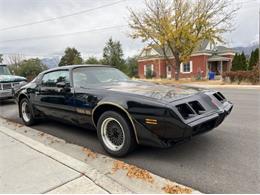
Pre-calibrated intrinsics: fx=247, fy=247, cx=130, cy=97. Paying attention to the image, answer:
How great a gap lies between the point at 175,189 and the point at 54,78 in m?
3.69

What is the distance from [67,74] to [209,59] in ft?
97.8

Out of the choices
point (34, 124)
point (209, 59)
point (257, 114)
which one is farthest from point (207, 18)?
point (34, 124)

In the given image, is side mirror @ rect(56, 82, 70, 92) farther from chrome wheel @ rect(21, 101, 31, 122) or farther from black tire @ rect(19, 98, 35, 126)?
chrome wheel @ rect(21, 101, 31, 122)

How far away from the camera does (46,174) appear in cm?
322

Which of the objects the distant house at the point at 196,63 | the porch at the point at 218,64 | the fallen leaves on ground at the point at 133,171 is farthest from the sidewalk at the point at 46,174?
the porch at the point at 218,64

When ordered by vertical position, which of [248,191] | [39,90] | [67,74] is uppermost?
[67,74]

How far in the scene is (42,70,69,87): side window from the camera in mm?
5031

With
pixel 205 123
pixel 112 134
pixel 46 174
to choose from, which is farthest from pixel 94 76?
pixel 205 123

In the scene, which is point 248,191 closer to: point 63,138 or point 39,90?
point 63,138

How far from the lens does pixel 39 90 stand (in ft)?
18.7

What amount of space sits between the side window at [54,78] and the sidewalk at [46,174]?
57.7 inches

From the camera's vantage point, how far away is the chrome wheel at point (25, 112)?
20.8 feet

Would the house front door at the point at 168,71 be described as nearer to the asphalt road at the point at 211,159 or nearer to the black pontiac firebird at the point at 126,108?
the asphalt road at the point at 211,159

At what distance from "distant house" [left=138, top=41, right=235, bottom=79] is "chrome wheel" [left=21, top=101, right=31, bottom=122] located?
→ 21966mm
